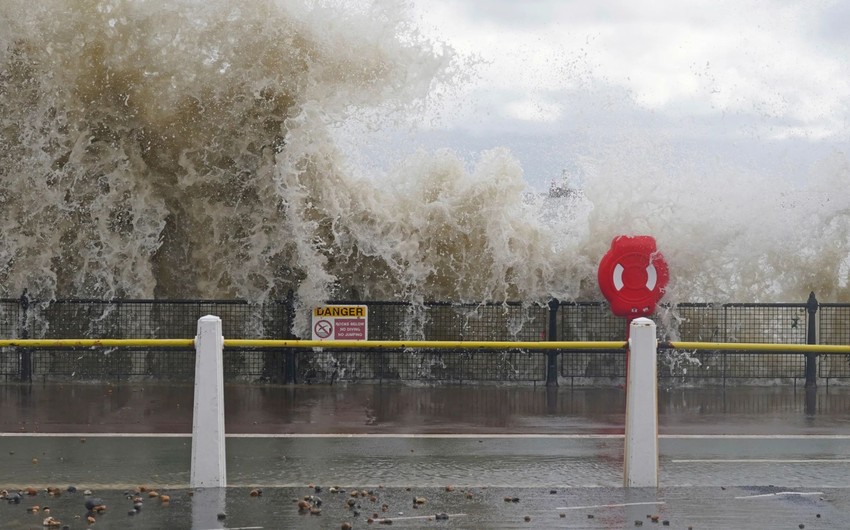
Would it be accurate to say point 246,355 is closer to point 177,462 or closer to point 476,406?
point 476,406

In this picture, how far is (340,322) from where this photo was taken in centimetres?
1714

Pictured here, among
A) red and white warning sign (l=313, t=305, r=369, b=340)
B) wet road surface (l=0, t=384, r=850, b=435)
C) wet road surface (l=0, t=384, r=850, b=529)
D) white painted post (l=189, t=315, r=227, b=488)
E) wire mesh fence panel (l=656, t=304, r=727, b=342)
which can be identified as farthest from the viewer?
wire mesh fence panel (l=656, t=304, r=727, b=342)

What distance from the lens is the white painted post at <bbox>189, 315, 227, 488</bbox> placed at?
29.7 ft

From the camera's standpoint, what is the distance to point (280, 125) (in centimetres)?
1995

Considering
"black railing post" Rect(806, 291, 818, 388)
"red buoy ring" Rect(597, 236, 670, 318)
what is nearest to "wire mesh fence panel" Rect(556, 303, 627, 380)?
"red buoy ring" Rect(597, 236, 670, 318)

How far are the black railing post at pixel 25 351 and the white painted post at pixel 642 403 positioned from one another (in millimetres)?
11118

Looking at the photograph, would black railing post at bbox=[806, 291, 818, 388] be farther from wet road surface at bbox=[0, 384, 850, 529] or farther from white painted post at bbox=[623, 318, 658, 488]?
white painted post at bbox=[623, 318, 658, 488]

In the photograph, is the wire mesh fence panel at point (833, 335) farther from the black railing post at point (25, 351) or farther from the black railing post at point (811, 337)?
the black railing post at point (25, 351)

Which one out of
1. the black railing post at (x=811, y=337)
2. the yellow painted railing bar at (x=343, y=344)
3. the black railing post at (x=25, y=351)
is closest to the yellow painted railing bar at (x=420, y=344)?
the yellow painted railing bar at (x=343, y=344)

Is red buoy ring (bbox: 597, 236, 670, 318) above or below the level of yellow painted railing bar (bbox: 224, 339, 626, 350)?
above

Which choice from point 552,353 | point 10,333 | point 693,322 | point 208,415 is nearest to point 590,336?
point 552,353

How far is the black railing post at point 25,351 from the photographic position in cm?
1742

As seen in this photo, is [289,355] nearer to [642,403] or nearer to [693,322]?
[693,322]

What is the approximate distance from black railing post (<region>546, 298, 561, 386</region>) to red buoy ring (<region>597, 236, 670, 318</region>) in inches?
31.3
